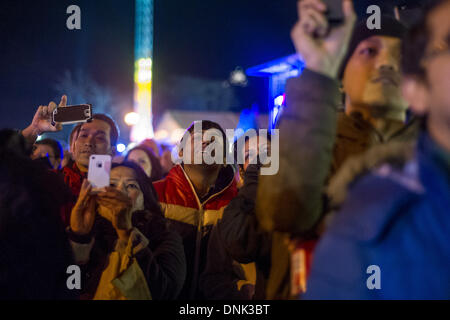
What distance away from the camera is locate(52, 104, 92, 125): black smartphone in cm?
217

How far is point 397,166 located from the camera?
53.2 inches

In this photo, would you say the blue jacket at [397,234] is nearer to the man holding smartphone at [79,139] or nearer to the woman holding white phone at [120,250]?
the woman holding white phone at [120,250]

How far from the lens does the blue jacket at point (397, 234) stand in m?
1.28

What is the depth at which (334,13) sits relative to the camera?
1466 mm

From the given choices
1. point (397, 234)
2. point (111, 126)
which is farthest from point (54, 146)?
point (397, 234)

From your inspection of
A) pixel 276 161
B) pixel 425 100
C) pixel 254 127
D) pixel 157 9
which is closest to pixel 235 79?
pixel 254 127

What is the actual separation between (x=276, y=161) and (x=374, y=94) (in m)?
0.45

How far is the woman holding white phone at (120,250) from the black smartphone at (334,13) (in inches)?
49.8

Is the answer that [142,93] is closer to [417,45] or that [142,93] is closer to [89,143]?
[89,143]

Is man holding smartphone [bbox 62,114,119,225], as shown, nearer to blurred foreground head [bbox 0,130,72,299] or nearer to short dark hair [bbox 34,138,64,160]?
blurred foreground head [bbox 0,130,72,299]

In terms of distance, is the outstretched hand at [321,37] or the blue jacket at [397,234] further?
the outstretched hand at [321,37]

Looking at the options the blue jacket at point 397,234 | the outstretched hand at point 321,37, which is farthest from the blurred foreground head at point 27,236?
the outstretched hand at point 321,37

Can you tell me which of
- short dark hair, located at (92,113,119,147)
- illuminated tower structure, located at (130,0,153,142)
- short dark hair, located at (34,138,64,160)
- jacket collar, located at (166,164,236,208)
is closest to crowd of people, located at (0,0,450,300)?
jacket collar, located at (166,164,236,208)

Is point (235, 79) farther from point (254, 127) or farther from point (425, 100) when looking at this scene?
point (425, 100)
